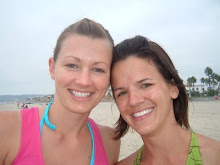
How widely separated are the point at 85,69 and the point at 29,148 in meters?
1.10

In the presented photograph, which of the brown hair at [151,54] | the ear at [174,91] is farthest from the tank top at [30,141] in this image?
the ear at [174,91]

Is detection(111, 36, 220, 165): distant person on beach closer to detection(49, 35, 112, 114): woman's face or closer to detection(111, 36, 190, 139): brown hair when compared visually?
detection(111, 36, 190, 139): brown hair

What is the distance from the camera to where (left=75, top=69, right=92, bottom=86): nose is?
2.31m

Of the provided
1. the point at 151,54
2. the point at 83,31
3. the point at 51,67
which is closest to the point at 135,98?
the point at 151,54

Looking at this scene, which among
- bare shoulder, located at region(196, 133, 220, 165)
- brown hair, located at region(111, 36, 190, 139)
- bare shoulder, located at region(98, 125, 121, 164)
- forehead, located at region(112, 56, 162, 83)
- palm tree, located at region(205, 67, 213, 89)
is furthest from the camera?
palm tree, located at region(205, 67, 213, 89)

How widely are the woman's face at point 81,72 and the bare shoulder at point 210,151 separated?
144 centimetres

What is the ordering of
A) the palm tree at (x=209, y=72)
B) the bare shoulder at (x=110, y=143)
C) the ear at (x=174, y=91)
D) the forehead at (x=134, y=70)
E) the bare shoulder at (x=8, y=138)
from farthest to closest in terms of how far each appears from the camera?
the palm tree at (x=209, y=72) → the bare shoulder at (x=110, y=143) → the ear at (x=174, y=91) → the forehead at (x=134, y=70) → the bare shoulder at (x=8, y=138)

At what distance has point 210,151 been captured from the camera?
231 centimetres

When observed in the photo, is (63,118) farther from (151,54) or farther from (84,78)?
(151,54)

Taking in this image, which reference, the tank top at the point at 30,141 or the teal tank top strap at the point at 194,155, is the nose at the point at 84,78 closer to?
the tank top at the point at 30,141

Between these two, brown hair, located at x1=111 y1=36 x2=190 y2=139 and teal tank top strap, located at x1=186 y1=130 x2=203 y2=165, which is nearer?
teal tank top strap, located at x1=186 y1=130 x2=203 y2=165

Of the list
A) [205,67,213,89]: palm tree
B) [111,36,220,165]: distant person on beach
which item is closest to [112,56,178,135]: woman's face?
[111,36,220,165]: distant person on beach

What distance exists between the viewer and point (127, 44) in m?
2.82

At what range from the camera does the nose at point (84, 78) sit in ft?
7.57
